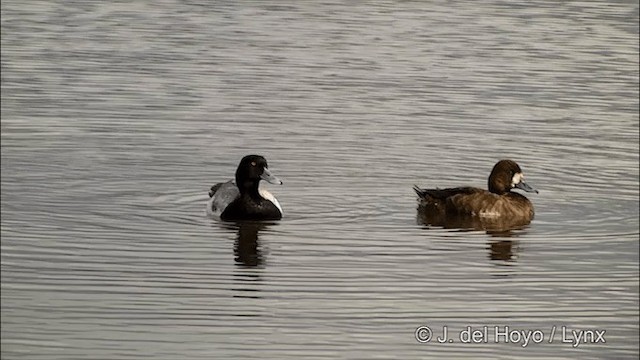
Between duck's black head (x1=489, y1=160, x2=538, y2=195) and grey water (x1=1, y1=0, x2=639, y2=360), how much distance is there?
278 millimetres

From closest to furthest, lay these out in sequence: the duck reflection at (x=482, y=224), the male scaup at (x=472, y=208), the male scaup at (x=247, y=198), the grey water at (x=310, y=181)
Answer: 1. the grey water at (x=310, y=181)
2. the duck reflection at (x=482, y=224)
3. the male scaup at (x=247, y=198)
4. the male scaup at (x=472, y=208)

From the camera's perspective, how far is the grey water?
11.5 meters

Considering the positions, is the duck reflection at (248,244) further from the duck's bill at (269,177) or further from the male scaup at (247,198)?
the duck's bill at (269,177)

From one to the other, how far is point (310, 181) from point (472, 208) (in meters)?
1.70

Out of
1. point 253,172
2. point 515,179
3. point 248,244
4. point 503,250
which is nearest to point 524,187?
point 515,179

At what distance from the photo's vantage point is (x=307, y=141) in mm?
18250

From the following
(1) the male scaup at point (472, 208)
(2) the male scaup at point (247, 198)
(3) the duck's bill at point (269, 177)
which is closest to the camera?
(2) the male scaup at point (247, 198)

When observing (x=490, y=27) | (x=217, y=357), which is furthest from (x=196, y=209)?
(x=490, y=27)

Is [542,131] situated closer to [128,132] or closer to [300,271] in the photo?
[128,132]

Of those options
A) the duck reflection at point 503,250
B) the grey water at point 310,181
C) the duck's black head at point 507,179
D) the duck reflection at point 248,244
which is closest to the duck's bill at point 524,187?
the duck's black head at point 507,179

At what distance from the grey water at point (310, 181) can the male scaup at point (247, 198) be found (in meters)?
0.16

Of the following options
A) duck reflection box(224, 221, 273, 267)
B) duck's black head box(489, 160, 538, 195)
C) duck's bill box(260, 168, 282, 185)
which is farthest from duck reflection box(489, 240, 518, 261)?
duck's bill box(260, 168, 282, 185)

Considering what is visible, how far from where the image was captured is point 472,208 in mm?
15398

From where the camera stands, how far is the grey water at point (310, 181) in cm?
1152
